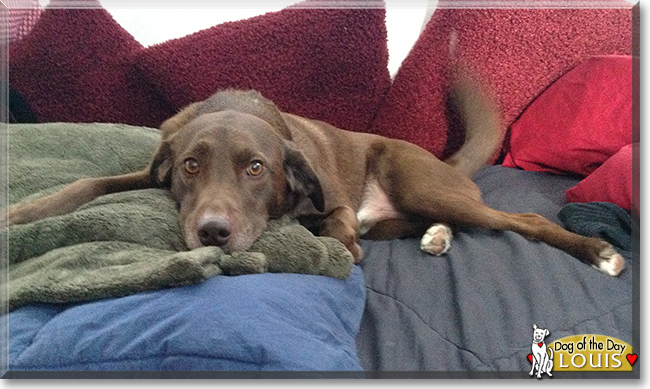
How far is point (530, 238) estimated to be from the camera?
1706 mm

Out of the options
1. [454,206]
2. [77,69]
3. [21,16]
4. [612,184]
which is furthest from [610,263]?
[21,16]

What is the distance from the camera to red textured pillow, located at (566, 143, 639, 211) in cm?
172

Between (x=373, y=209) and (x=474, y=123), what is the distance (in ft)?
2.12

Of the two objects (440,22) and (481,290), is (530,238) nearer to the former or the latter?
(481,290)

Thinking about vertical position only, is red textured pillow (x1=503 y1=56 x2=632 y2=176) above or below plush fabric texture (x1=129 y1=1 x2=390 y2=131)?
below

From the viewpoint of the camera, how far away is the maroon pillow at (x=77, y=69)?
2.20 meters

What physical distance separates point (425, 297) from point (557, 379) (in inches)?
16.8

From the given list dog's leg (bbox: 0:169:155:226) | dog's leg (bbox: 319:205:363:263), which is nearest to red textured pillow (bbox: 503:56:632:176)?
dog's leg (bbox: 319:205:363:263)

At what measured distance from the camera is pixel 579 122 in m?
2.25

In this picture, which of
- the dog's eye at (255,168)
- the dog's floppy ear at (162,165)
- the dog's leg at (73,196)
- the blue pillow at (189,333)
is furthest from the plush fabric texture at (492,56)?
the blue pillow at (189,333)

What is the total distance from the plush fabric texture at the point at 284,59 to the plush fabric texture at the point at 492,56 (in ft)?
0.63

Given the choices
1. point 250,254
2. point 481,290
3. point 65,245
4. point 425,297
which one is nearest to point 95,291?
point 65,245

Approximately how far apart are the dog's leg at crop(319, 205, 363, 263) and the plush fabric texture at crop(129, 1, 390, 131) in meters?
0.79

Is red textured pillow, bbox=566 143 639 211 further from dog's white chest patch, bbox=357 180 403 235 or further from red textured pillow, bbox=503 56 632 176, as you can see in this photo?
dog's white chest patch, bbox=357 180 403 235
